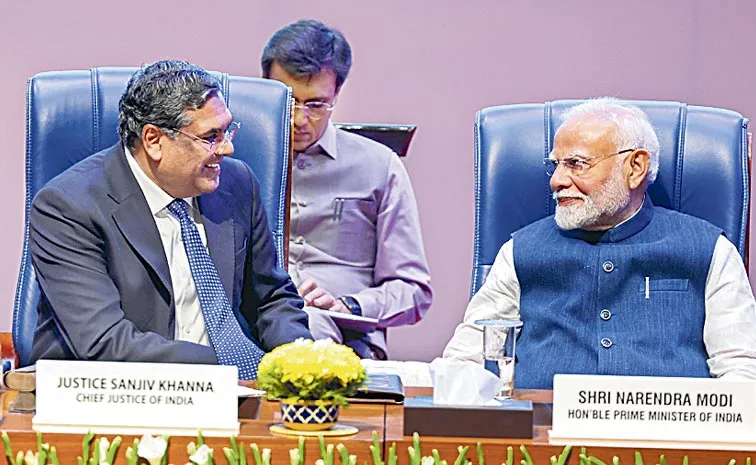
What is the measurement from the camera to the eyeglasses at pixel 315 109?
3236 millimetres

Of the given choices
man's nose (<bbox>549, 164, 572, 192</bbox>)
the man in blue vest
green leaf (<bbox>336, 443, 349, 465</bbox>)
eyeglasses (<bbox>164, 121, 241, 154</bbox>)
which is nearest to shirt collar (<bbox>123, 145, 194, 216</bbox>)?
eyeglasses (<bbox>164, 121, 241, 154</bbox>)

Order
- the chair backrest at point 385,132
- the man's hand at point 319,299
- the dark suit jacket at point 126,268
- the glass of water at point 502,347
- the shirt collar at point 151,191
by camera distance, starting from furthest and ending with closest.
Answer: the chair backrest at point 385,132 < the man's hand at point 319,299 < the shirt collar at point 151,191 < the dark suit jacket at point 126,268 < the glass of water at point 502,347

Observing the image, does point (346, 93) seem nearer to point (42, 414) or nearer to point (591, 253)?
point (591, 253)

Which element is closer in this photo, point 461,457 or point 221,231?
point 461,457

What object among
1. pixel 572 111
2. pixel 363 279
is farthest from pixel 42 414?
pixel 363 279

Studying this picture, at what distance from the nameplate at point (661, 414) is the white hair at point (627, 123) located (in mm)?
1001

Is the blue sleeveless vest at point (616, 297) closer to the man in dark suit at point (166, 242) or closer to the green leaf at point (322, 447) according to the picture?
the man in dark suit at point (166, 242)

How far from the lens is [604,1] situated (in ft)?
12.7

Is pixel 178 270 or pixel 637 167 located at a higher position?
pixel 637 167

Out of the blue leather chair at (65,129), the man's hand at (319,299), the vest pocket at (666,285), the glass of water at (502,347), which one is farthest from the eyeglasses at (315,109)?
the glass of water at (502,347)

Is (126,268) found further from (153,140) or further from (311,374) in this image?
(311,374)

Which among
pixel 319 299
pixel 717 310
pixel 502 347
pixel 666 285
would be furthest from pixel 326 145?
pixel 502 347

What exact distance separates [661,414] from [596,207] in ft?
3.17

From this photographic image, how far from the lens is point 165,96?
2.37 m
